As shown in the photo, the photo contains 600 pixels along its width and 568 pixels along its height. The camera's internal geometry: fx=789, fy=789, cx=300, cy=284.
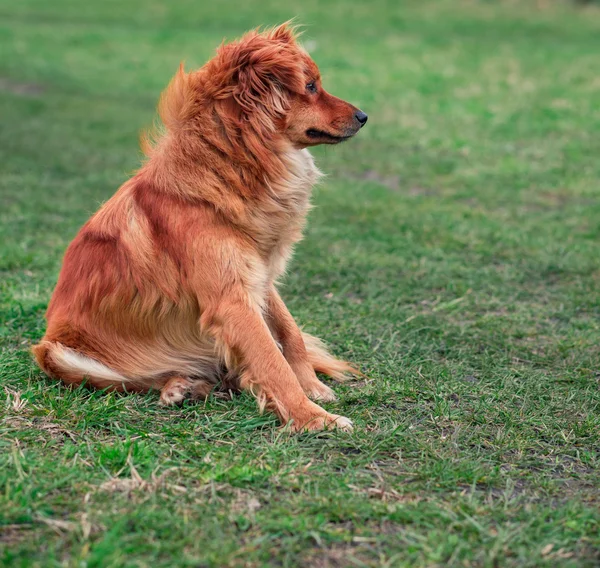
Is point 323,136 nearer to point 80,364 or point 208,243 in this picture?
point 208,243

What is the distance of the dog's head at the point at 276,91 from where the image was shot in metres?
3.86

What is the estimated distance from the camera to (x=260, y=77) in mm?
3854

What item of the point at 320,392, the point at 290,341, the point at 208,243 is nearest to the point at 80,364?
the point at 208,243

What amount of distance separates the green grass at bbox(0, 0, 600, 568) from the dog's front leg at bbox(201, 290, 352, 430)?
0.11 meters

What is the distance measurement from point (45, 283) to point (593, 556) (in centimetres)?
433

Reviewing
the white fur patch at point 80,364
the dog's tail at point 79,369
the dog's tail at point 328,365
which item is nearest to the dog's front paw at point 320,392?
the dog's tail at point 328,365

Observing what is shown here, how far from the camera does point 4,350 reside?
461 centimetres

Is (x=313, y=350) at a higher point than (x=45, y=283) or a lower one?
higher

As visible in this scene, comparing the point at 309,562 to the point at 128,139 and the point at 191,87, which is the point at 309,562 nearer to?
the point at 191,87

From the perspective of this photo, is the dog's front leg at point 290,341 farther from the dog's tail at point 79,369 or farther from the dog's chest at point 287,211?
the dog's tail at point 79,369

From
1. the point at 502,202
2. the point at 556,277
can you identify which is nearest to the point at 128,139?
the point at 502,202

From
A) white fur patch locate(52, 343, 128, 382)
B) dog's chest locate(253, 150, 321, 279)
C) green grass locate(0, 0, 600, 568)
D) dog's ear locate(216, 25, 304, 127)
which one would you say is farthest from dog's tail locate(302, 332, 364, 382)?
dog's ear locate(216, 25, 304, 127)

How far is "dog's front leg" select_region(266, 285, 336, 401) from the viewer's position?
4.20 meters

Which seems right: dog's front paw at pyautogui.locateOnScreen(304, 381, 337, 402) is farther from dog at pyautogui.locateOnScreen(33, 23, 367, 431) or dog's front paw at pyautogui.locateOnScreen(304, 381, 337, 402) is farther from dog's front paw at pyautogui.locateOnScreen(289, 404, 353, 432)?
dog's front paw at pyautogui.locateOnScreen(289, 404, 353, 432)
